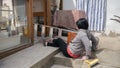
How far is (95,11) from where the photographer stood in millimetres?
6262

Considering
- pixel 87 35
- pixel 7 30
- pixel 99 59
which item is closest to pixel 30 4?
pixel 7 30

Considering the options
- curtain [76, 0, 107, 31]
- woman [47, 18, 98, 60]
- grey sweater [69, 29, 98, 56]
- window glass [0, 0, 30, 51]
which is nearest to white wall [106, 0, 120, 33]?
curtain [76, 0, 107, 31]

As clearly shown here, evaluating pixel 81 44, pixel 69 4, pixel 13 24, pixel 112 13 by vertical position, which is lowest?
pixel 81 44

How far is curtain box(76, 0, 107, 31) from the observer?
618 cm

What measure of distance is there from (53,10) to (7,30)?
8.01ft

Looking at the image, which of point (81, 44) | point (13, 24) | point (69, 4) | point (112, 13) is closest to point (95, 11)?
point (112, 13)

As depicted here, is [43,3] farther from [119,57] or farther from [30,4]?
[119,57]

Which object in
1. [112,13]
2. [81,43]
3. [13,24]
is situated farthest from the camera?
[112,13]

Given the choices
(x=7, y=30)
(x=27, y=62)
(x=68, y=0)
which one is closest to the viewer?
(x=27, y=62)

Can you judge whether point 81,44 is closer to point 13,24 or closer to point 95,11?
point 13,24

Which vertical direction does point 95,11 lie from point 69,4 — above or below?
below

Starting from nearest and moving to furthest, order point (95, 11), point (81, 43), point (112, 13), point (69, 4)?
point (81, 43) < point (112, 13) < point (95, 11) < point (69, 4)

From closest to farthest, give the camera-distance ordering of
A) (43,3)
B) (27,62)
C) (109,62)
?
(27,62), (109,62), (43,3)

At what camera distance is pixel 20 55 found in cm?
368
